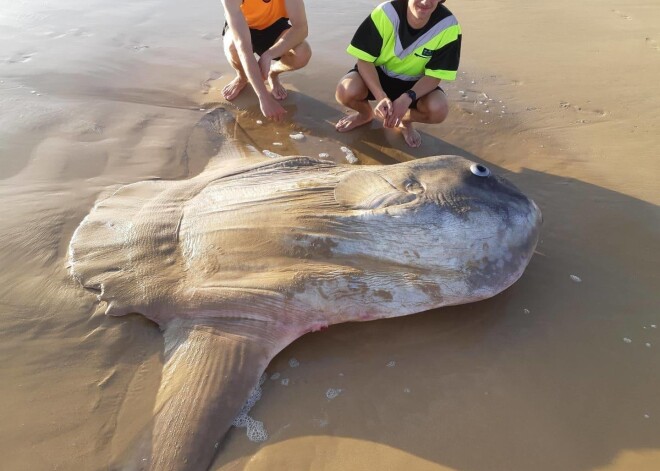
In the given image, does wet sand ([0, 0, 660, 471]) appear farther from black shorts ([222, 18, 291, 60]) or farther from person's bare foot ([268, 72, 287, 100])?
black shorts ([222, 18, 291, 60])

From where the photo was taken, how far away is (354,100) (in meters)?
4.85

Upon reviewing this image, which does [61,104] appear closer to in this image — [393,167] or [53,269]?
[53,269]

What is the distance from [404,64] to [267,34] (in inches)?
74.4

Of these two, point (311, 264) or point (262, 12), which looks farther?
point (262, 12)

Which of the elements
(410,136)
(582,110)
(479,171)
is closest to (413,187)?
(479,171)

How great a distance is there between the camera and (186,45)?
646cm

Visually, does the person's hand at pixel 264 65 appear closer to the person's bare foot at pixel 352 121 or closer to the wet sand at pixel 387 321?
the wet sand at pixel 387 321

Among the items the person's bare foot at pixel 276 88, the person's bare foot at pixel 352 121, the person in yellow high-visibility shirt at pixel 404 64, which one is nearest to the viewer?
the person in yellow high-visibility shirt at pixel 404 64

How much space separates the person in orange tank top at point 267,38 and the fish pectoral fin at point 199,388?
2818 mm

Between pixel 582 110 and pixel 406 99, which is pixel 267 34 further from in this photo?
pixel 582 110

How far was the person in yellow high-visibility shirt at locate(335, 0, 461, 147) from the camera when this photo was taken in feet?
14.1

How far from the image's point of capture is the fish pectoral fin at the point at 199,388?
7.16 feet

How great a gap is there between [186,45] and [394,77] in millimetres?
3287

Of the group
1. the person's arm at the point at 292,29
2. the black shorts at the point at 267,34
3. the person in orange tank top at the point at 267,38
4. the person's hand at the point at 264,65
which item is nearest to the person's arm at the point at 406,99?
the person in orange tank top at the point at 267,38
